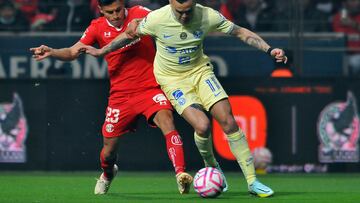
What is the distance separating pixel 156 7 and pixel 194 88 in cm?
656

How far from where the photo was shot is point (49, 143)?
16984 mm

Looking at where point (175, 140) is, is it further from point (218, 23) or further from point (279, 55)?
point (279, 55)

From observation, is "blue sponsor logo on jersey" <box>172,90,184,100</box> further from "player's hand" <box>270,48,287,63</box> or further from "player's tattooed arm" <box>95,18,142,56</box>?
"player's hand" <box>270,48,287,63</box>

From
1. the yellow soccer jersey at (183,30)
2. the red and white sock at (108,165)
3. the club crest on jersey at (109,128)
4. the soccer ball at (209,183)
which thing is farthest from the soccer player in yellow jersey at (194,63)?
the red and white sock at (108,165)

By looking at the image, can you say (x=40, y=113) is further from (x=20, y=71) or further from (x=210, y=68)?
(x=210, y=68)

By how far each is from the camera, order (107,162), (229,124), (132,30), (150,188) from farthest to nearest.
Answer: (150,188) → (107,162) → (132,30) → (229,124)

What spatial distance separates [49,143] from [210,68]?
566cm

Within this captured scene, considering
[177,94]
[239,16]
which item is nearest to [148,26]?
[177,94]

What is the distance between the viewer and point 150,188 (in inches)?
533

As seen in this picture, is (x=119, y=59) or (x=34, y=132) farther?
(x=34, y=132)

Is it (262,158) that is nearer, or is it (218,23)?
(218,23)

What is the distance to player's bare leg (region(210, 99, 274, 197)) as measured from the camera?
37.6 ft

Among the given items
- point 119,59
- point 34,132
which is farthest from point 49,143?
point 119,59

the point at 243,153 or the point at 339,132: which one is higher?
the point at 243,153
